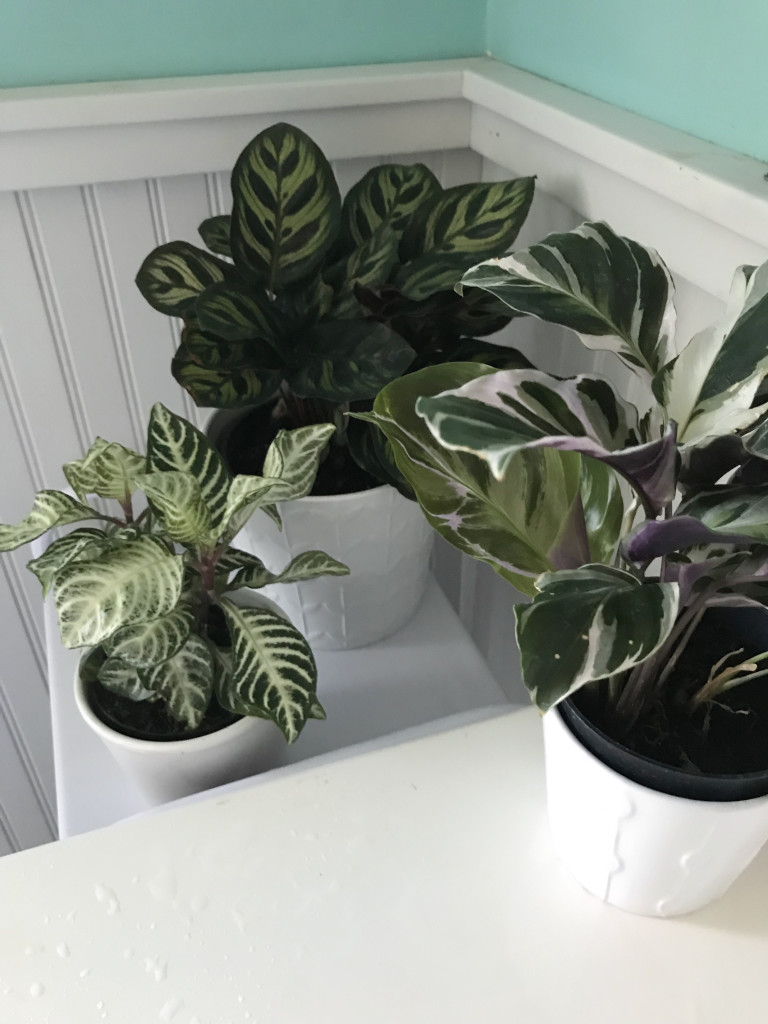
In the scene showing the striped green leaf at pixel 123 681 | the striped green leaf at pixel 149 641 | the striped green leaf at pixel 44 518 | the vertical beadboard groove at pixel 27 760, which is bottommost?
the vertical beadboard groove at pixel 27 760

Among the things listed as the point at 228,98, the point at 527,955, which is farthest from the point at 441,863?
the point at 228,98

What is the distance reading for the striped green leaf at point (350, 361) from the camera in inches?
22.3

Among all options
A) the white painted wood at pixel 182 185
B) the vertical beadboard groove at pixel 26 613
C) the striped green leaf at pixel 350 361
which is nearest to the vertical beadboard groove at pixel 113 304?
the white painted wood at pixel 182 185

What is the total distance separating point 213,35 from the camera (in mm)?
746

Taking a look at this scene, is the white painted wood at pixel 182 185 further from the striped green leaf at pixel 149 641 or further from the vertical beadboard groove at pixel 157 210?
the striped green leaf at pixel 149 641

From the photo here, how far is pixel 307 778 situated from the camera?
→ 540 millimetres

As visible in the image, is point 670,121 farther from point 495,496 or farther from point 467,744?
point 467,744

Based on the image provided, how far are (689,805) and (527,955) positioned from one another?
14cm

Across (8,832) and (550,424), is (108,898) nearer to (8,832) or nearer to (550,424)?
(550,424)

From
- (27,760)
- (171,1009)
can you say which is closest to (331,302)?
(171,1009)

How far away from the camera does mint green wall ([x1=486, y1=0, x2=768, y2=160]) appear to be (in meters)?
0.51

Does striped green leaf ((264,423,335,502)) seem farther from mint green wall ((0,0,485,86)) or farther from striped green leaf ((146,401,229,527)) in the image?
mint green wall ((0,0,485,86))

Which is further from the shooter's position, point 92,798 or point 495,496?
point 92,798

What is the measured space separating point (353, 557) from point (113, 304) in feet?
1.33
